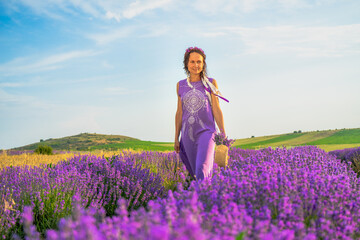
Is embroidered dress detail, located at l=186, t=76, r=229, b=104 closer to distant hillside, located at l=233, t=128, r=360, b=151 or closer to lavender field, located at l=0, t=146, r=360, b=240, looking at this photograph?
lavender field, located at l=0, t=146, r=360, b=240

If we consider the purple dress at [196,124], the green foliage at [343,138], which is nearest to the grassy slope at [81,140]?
the green foliage at [343,138]

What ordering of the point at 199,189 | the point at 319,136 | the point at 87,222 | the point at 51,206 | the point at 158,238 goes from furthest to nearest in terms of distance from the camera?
the point at 319,136, the point at 51,206, the point at 199,189, the point at 87,222, the point at 158,238

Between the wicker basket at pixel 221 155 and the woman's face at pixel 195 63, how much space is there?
1.03 meters

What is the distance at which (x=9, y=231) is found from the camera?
302 cm

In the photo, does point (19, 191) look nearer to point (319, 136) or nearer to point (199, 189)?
point (199, 189)

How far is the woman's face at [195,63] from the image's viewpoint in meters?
4.16

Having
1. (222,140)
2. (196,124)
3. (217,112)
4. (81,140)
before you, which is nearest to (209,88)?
(217,112)

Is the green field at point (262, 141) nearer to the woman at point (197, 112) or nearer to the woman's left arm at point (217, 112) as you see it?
the woman at point (197, 112)

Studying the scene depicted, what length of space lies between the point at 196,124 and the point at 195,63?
2.61 ft

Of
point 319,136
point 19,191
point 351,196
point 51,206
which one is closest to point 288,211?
point 351,196

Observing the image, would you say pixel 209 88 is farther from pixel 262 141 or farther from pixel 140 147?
pixel 262 141

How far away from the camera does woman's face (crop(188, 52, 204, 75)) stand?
416 cm

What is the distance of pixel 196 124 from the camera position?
13.2 feet

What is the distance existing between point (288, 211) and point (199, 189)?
2.12ft
